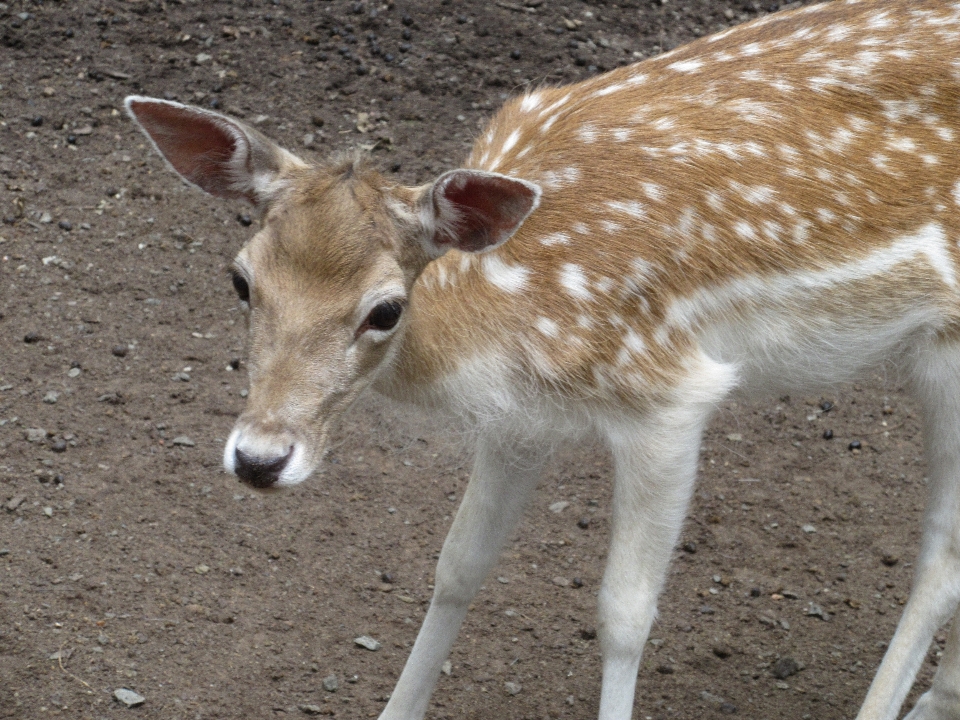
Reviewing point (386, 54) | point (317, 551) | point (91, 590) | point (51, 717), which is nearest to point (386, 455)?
point (317, 551)

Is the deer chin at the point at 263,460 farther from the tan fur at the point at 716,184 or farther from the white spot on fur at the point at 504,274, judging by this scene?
the white spot on fur at the point at 504,274

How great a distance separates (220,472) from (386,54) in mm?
3213

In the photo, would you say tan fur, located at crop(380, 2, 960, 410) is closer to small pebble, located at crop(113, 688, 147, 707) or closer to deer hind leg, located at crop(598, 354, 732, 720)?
deer hind leg, located at crop(598, 354, 732, 720)

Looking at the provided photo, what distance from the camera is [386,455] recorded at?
528cm

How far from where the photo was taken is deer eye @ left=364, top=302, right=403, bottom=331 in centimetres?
312

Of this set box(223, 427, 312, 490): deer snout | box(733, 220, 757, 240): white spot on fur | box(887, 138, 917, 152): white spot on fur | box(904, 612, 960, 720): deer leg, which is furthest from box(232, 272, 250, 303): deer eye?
box(904, 612, 960, 720): deer leg

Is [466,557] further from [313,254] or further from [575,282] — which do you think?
[313,254]

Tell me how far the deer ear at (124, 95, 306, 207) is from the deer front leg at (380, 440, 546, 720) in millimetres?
1067

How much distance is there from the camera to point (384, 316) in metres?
3.14

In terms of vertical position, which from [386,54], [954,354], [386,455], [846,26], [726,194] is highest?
[846,26]

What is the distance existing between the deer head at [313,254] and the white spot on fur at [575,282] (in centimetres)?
32

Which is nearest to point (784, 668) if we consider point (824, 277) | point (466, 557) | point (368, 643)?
point (466, 557)

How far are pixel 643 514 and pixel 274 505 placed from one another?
1912 mm

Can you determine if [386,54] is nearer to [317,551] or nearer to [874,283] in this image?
[317,551]
